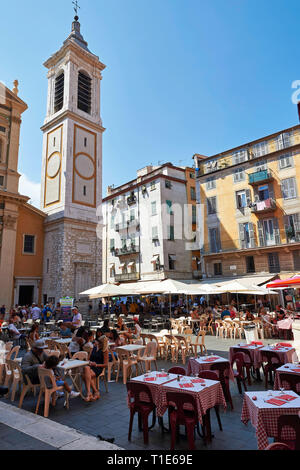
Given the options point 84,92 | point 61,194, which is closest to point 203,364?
point 61,194

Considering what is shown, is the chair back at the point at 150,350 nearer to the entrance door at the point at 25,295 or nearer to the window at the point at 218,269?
the entrance door at the point at 25,295

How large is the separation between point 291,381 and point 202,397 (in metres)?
1.62

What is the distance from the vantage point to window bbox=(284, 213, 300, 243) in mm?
20875

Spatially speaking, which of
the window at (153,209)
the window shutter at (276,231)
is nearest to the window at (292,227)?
the window shutter at (276,231)

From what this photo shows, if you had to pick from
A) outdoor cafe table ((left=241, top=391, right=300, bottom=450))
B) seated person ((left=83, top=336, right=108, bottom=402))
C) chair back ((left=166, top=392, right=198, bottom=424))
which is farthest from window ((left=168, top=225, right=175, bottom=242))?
outdoor cafe table ((left=241, top=391, right=300, bottom=450))

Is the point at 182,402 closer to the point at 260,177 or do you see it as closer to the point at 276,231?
the point at 276,231

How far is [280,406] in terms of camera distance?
3.25 m

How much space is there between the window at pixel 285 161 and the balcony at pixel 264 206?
258 centimetres

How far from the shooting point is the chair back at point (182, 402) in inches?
143

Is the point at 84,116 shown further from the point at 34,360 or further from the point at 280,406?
the point at 280,406

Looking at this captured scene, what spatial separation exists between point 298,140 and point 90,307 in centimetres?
1873

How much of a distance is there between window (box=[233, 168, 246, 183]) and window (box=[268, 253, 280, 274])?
6.56 meters

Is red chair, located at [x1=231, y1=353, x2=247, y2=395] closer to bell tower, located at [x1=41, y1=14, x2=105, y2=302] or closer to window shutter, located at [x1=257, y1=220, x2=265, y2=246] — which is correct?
bell tower, located at [x1=41, y1=14, x2=105, y2=302]
